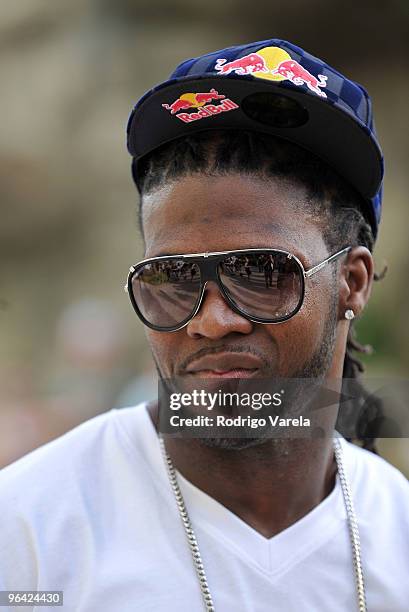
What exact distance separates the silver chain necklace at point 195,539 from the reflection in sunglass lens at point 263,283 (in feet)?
1.53

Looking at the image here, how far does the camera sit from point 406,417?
2.33 metres

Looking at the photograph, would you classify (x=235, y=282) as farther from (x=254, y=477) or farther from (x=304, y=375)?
(x=254, y=477)

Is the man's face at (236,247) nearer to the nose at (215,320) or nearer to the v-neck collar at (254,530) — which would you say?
the nose at (215,320)

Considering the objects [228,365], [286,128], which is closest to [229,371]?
[228,365]

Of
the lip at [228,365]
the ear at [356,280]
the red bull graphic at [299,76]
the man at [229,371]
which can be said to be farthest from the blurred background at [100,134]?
the red bull graphic at [299,76]

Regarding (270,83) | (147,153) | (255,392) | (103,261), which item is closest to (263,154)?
(270,83)

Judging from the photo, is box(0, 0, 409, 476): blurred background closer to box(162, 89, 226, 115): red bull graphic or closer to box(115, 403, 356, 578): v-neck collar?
box(115, 403, 356, 578): v-neck collar

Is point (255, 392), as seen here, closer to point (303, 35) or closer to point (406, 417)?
point (406, 417)

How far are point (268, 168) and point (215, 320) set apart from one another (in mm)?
410

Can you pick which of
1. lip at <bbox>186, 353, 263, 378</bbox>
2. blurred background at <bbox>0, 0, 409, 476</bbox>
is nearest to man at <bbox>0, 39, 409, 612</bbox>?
lip at <bbox>186, 353, 263, 378</bbox>

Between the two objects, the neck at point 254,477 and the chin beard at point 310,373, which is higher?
the chin beard at point 310,373

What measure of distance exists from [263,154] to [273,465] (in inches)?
32.0

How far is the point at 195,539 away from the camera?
1775mm

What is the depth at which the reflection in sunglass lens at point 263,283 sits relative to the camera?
1.76 meters
